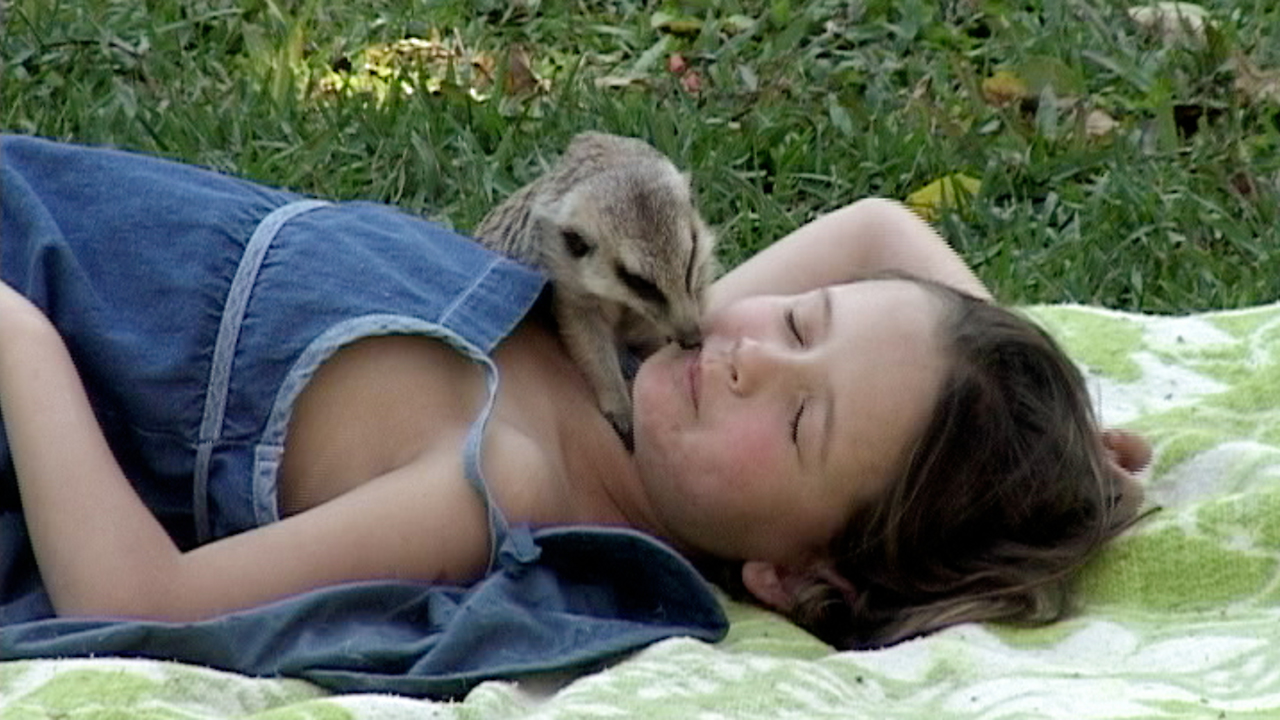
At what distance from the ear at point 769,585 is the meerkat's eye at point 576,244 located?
3.33ft

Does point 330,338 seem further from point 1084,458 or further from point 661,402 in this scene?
point 1084,458

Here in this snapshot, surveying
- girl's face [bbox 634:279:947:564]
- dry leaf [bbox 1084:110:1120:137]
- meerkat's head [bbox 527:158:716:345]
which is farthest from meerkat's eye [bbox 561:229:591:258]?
dry leaf [bbox 1084:110:1120:137]

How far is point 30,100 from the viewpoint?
6.68 metres

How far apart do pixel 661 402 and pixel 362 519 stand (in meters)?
0.57

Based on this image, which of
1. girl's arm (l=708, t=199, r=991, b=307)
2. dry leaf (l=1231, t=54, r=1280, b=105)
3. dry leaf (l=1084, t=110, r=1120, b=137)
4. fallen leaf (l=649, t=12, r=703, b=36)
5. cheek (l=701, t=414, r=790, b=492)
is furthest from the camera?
fallen leaf (l=649, t=12, r=703, b=36)

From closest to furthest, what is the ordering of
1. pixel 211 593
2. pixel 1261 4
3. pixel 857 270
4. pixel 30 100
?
1. pixel 211 593
2. pixel 857 270
3. pixel 30 100
4. pixel 1261 4

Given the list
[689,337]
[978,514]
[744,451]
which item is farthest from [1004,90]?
[744,451]

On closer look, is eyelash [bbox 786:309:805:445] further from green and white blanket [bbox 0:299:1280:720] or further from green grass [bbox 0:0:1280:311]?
green grass [bbox 0:0:1280:311]

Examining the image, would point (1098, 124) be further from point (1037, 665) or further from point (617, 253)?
point (1037, 665)

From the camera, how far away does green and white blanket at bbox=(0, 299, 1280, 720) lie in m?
3.32

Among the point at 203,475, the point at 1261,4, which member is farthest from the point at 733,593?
the point at 1261,4

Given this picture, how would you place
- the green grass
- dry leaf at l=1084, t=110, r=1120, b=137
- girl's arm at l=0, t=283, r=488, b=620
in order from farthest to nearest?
1. dry leaf at l=1084, t=110, r=1120, b=137
2. the green grass
3. girl's arm at l=0, t=283, r=488, b=620

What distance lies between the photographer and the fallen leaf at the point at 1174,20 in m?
7.50

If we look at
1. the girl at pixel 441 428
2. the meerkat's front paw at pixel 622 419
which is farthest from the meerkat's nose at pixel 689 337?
the meerkat's front paw at pixel 622 419
